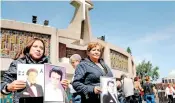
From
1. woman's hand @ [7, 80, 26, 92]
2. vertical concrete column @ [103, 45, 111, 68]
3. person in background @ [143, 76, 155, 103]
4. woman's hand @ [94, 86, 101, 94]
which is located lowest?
person in background @ [143, 76, 155, 103]

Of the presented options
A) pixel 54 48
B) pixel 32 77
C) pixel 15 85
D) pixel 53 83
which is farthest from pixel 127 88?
pixel 54 48

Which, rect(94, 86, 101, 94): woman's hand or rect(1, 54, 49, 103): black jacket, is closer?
rect(1, 54, 49, 103): black jacket

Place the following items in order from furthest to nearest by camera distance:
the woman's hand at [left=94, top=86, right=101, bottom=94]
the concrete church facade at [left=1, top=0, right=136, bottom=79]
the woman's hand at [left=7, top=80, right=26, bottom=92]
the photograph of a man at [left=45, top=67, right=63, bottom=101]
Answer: the concrete church facade at [left=1, top=0, right=136, bottom=79], the woman's hand at [left=94, top=86, right=101, bottom=94], the photograph of a man at [left=45, top=67, right=63, bottom=101], the woman's hand at [left=7, top=80, right=26, bottom=92]

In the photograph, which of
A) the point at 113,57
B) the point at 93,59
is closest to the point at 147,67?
the point at 113,57

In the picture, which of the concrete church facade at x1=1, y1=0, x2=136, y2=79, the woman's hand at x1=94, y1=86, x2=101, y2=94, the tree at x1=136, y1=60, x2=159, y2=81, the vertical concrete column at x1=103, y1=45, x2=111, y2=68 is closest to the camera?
the woman's hand at x1=94, y1=86, x2=101, y2=94

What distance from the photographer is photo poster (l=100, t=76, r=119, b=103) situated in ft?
13.3

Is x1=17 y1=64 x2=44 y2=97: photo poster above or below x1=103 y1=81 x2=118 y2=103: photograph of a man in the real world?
above

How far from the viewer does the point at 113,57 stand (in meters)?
27.1

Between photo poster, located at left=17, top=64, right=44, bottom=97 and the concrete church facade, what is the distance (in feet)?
46.8

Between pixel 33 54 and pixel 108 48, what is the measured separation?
72.9 feet

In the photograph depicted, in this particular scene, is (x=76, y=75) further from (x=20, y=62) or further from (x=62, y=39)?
(x=62, y=39)

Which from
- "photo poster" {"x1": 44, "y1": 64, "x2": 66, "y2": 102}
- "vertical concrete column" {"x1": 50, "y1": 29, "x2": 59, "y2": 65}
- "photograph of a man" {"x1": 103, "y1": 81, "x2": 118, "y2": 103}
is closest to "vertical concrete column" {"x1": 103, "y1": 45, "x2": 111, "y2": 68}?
"vertical concrete column" {"x1": 50, "y1": 29, "x2": 59, "y2": 65}

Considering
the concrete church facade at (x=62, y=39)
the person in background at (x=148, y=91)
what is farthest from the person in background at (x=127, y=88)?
Answer: the concrete church facade at (x=62, y=39)

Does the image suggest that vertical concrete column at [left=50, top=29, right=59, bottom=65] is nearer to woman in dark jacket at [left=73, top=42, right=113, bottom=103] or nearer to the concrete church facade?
the concrete church facade
